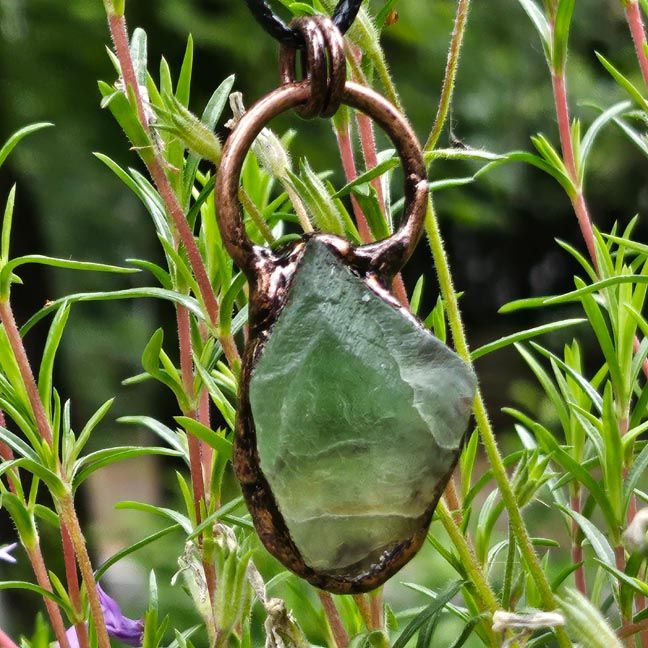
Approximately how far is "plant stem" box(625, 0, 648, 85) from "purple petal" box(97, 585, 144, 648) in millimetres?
456

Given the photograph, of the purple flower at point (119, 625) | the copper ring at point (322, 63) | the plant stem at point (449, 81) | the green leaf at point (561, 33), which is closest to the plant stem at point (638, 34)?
the green leaf at point (561, 33)

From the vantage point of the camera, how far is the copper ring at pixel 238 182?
0.39m

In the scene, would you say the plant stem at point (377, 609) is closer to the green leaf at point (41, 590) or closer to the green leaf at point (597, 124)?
the green leaf at point (41, 590)

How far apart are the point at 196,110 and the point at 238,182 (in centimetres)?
174

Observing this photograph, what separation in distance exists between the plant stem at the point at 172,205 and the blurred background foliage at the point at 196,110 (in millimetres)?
1125

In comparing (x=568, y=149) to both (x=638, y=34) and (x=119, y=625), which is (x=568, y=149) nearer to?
(x=638, y=34)

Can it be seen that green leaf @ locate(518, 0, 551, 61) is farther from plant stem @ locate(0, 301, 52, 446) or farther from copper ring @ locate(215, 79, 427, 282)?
plant stem @ locate(0, 301, 52, 446)

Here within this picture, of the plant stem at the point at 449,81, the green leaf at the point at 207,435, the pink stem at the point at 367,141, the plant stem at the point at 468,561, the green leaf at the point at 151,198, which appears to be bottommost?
the plant stem at the point at 468,561

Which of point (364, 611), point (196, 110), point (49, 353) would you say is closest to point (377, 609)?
point (364, 611)

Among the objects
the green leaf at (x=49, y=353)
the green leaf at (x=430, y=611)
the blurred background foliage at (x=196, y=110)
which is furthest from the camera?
the blurred background foliage at (x=196, y=110)

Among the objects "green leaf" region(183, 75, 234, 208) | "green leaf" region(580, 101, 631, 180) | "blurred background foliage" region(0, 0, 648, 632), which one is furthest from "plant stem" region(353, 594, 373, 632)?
"blurred background foliage" region(0, 0, 648, 632)

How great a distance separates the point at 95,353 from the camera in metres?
2.63

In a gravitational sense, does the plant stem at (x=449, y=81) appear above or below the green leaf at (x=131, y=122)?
above

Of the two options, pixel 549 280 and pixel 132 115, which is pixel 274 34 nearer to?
pixel 132 115
